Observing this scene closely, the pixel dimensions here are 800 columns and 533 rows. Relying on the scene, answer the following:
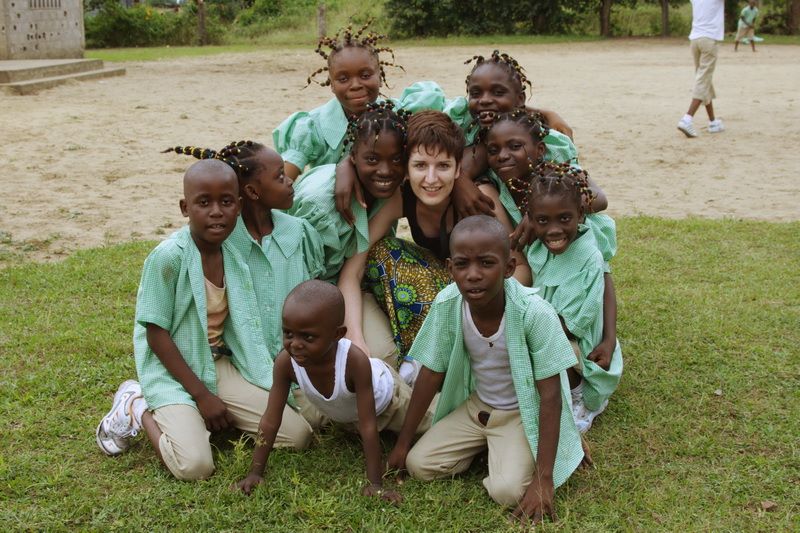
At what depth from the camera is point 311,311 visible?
3037mm

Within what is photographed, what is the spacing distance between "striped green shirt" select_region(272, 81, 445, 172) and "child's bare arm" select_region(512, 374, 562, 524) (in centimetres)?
179

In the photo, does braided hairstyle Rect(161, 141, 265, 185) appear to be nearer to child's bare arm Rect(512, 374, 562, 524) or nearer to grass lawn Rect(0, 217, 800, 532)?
grass lawn Rect(0, 217, 800, 532)

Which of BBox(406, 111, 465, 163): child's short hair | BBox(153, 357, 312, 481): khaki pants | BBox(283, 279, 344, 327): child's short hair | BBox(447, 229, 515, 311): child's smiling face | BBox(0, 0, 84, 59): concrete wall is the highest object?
BBox(0, 0, 84, 59): concrete wall

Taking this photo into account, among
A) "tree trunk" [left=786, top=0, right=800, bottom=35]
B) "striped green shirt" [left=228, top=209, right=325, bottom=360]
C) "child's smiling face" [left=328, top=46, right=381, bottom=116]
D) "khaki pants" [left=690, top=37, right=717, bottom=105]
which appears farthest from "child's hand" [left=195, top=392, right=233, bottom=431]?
"tree trunk" [left=786, top=0, right=800, bottom=35]

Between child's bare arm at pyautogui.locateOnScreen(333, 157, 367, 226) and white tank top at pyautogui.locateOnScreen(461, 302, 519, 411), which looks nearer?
white tank top at pyautogui.locateOnScreen(461, 302, 519, 411)

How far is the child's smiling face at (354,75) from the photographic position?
167 inches

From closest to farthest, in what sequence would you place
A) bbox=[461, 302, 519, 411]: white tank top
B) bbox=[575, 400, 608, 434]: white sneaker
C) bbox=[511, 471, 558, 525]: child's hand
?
bbox=[511, 471, 558, 525]: child's hand, bbox=[461, 302, 519, 411]: white tank top, bbox=[575, 400, 608, 434]: white sneaker

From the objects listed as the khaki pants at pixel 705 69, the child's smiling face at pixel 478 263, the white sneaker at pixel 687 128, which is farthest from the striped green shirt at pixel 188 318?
the khaki pants at pixel 705 69

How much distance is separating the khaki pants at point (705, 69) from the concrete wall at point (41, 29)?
11.0 m

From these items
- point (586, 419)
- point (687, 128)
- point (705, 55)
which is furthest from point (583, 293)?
point (705, 55)

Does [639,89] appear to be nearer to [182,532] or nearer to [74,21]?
[74,21]

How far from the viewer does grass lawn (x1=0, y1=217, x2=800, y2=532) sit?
2957mm

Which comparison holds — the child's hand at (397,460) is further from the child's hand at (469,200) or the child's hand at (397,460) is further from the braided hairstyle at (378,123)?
the braided hairstyle at (378,123)

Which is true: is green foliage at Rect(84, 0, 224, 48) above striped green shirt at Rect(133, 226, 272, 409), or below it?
above
